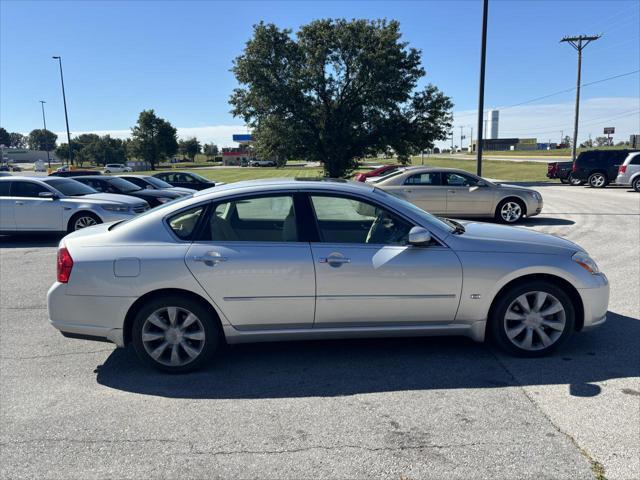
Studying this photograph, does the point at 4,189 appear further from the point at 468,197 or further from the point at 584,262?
the point at 584,262

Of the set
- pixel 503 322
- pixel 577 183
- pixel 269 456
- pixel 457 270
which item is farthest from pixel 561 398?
pixel 577 183

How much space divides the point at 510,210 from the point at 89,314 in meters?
11.0

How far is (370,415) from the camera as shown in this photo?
326cm

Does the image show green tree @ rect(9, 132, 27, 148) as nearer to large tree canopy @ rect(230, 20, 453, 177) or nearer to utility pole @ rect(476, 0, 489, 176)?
large tree canopy @ rect(230, 20, 453, 177)

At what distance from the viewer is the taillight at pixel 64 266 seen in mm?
3916

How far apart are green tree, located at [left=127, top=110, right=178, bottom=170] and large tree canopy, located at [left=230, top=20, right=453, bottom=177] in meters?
59.8

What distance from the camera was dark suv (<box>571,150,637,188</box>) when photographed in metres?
23.9

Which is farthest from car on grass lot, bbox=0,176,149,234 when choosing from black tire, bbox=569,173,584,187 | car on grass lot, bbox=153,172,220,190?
black tire, bbox=569,173,584,187

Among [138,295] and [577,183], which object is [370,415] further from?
[577,183]

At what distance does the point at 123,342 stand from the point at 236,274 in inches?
44.0

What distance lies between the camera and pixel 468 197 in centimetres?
1236

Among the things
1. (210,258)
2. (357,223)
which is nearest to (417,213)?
(357,223)

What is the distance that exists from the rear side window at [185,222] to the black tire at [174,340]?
0.52 meters

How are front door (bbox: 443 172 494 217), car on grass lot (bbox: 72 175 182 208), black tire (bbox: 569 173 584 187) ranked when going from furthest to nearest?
black tire (bbox: 569 173 584 187) < car on grass lot (bbox: 72 175 182 208) < front door (bbox: 443 172 494 217)
